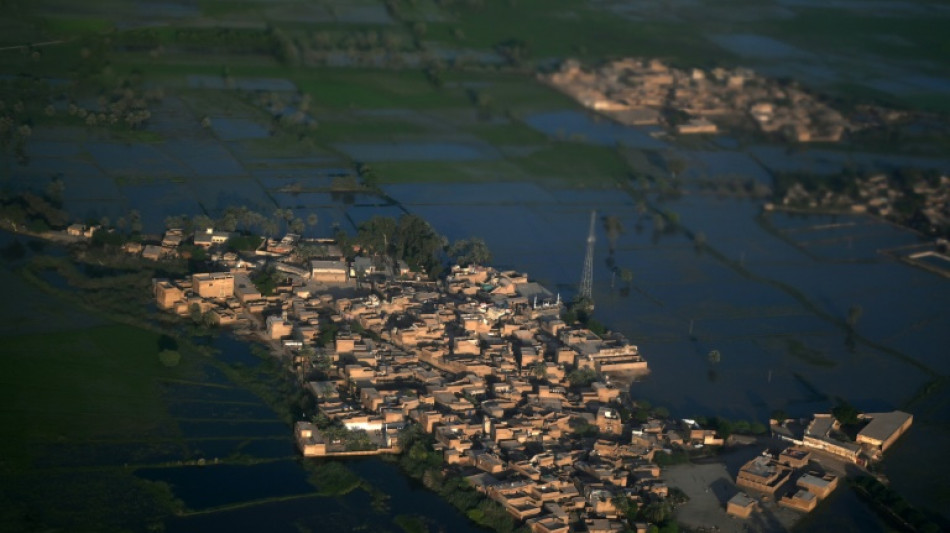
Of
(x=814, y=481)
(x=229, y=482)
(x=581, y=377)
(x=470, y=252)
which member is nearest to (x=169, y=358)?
(x=229, y=482)

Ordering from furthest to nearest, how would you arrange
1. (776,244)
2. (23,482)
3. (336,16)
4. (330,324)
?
(336,16), (776,244), (330,324), (23,482)

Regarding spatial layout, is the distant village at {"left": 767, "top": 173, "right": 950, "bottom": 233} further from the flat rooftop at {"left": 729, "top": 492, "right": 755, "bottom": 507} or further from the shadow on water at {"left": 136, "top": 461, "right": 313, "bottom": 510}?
the shadow on water at {"left": 136, "top": 461, "right": 313, "bottom": 510}

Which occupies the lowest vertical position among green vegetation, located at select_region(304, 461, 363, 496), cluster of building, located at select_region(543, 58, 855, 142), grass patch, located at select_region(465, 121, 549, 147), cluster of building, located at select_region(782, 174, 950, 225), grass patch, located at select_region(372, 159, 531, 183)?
green vegetation, located at select_region(304, 461, 363, 496)

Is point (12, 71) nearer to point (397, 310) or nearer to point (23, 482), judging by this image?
point (397, 310)

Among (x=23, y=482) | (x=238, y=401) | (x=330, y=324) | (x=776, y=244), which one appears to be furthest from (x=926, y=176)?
(x=23, y=482)

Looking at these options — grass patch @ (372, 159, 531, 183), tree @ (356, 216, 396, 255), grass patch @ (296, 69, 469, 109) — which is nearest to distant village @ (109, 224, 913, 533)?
tree @ (356, 216, 396, 255)
